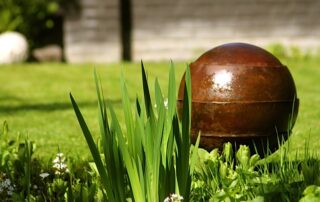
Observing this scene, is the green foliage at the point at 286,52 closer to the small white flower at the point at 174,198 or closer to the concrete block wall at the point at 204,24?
the concrete block wall at the point at 204,24

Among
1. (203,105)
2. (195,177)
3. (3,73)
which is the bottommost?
(3,73)

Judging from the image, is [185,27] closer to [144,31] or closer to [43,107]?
[144,31]

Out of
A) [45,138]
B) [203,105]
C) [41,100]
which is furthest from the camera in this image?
[41,100]

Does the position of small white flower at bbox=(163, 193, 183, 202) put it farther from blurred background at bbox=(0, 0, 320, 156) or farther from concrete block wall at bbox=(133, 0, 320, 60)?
concrete block wall at bbox=(133, 0, 320, 60)

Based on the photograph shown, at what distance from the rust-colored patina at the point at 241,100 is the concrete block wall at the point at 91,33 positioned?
12.0 meters

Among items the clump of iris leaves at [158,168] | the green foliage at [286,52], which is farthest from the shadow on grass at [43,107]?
the green foliage at [286,52]

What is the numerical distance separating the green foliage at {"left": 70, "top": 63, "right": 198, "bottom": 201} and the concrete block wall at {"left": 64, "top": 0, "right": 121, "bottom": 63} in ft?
44.2

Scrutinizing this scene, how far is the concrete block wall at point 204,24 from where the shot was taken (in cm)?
1752

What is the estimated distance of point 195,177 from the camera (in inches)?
188

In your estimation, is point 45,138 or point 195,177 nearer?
point 195,177

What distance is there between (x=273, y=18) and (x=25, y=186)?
1401 centimetres

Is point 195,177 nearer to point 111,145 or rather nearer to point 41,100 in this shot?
point 111,145

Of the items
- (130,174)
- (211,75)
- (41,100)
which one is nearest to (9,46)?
(41,100)

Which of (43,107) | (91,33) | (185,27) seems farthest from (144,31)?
(43,107)
